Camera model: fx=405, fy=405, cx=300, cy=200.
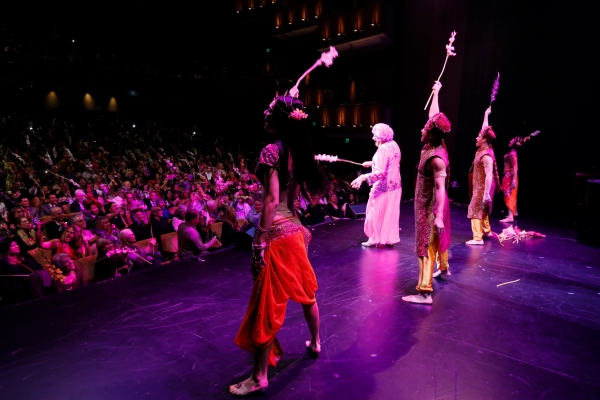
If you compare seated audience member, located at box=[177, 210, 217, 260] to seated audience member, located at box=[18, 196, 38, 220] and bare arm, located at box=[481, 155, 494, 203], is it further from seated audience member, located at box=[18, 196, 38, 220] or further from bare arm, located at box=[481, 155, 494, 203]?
bare arm, located at box=[481, 155, 494, 203]

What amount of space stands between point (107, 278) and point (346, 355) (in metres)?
2.87

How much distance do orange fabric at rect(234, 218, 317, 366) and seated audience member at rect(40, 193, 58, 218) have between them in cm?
550

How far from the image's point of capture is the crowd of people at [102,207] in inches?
165

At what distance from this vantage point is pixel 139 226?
5.77 m

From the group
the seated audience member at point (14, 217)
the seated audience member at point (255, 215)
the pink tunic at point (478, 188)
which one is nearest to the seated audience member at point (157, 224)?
the seated audience member at point (255, 215)

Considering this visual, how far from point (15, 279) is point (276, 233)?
2.81 m

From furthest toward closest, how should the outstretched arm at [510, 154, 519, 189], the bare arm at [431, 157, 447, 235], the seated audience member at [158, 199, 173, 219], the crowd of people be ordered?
the outstretched arm at [510, 154, 519, 189] < the seated audience member at [158, 199, 173, 219] < the crowd of people < the bare arm at [431, 157, 447, 235]

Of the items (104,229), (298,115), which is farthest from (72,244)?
(298,115)

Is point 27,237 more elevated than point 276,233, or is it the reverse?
point 276,233

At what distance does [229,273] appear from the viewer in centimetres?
441

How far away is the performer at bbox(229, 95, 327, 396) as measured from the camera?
223 centimetres

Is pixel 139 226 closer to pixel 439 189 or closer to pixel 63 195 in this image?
pixel 63 195

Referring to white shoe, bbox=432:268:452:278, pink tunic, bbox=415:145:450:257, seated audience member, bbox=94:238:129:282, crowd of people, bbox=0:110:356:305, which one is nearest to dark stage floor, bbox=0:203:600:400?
white shoe, bbox=432:268:452:278

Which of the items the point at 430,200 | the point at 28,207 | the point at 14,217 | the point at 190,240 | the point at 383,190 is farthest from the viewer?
the point at 28,207
